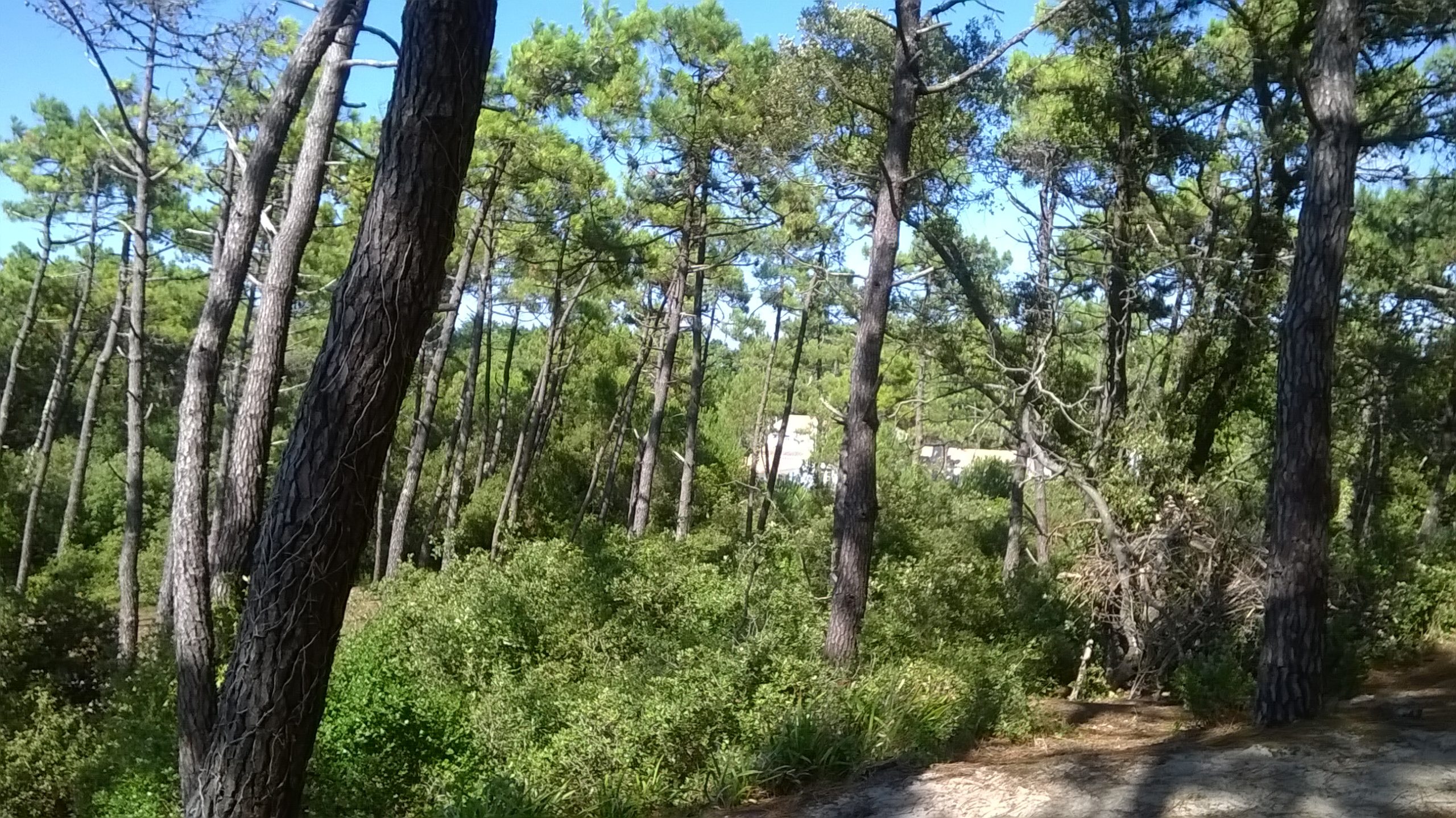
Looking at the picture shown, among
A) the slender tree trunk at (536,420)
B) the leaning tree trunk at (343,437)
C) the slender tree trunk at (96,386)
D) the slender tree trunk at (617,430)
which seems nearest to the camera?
the leaning tree trunk at (343,437)

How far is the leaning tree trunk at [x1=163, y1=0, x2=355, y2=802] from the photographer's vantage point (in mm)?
6113

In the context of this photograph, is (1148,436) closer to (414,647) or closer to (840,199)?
(840,199)

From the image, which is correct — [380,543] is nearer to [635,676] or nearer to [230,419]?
[230,419]

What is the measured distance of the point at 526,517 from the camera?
2364cm

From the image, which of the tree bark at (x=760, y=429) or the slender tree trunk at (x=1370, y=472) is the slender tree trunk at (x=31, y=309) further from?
the slender tree trunk at (x=1370, y=472)

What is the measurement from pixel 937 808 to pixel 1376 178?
849 centimetres

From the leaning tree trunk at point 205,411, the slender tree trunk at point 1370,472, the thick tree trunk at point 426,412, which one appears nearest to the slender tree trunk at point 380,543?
the thick tree trunk at point 426,412

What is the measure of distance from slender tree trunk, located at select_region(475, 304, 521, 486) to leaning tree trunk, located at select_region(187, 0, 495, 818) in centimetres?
1841

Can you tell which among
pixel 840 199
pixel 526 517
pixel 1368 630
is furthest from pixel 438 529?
pixel 1368 630

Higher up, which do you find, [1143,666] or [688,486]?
[688,486]

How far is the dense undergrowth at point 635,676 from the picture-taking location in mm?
5898

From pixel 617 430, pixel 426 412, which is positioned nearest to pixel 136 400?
pixel 426 412

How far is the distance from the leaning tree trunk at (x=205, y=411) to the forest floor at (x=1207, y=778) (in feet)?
11.7

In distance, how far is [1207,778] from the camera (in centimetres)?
465
